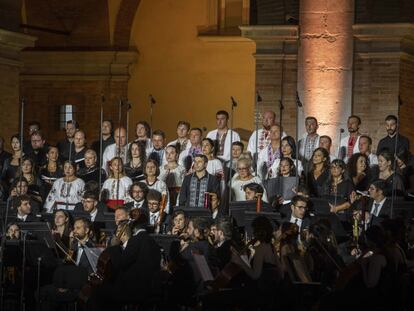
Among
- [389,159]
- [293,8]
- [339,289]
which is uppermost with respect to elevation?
[293,8]

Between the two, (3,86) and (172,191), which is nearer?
(172,191)

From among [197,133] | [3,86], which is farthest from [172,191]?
[3,86]

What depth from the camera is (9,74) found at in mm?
22391

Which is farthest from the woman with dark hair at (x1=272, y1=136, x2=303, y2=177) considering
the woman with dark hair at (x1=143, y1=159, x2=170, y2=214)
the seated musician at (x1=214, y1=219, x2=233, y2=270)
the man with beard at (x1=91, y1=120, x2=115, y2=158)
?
the seated musician at (x1=214, y1=219, x2=233, y2=270)

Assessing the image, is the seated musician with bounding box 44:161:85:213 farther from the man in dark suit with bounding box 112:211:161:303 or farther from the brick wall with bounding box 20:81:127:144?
the brick wall with bounding box 20:81:127:144

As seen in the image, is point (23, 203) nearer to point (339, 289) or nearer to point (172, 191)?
point (172, 191)

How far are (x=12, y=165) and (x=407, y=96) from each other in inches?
261

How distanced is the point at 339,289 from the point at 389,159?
15.5ft

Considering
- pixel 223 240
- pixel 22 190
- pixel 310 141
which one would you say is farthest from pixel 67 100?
pixel 223 240

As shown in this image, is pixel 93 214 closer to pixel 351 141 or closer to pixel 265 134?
pixel 265 134

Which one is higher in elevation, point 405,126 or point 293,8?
point 293,8

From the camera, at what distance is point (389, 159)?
17016mm

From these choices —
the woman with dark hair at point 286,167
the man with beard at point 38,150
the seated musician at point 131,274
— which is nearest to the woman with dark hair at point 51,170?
the man with beard at point 38,150

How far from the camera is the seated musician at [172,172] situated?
17812 mm
